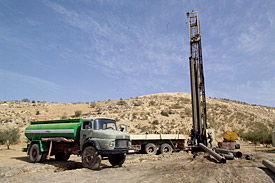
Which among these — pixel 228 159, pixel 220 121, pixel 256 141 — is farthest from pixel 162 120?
pixel 228 159

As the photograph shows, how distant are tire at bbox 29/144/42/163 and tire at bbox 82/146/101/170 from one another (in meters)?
3.77

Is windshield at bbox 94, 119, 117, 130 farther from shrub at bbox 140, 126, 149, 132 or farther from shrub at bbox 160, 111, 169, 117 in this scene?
shrub at bbox 160, 111, 169, 117

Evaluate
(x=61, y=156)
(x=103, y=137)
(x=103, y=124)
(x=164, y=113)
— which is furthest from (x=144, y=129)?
(x=103, y=137)

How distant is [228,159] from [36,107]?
5079 centimetres

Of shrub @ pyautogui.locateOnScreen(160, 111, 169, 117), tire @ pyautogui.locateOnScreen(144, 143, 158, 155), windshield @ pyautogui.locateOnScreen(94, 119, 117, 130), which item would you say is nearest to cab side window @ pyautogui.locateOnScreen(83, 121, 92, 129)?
windshield @ pyautogui.locateOnScreen(94, 119, 117, 130)

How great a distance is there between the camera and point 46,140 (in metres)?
12.4

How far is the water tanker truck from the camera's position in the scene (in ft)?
34.2

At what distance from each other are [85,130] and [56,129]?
231 cm

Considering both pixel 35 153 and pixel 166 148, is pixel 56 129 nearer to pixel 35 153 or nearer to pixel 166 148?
pixel 35 153

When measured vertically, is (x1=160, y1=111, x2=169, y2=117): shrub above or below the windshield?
above

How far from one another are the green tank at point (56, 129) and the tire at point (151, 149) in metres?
7.90

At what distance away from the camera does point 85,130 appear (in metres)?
11.2

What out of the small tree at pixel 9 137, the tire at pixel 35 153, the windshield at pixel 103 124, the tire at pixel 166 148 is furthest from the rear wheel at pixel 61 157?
the small tree at pixel 9 137

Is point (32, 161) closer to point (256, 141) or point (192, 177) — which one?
point (192, 177)
